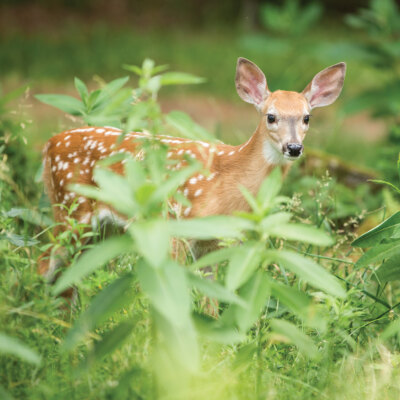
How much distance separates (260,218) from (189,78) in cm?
51

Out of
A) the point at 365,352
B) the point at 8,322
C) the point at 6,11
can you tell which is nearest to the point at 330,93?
the point at 365,352

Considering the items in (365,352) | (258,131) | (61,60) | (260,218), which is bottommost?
(61,60)

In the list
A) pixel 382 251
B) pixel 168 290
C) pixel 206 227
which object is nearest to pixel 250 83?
pixel 382 251

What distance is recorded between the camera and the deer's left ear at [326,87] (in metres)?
4.29

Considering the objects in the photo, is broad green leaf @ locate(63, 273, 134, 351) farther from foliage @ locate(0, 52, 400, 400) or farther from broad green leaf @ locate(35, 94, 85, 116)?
broad green leaf @ locate(35, 94, 85, 116)

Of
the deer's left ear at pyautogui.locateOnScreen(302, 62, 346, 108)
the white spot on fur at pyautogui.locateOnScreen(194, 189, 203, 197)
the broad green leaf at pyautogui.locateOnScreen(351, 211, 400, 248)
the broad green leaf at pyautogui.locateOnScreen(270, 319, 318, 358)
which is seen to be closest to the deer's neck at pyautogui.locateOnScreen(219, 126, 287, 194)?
the white spot on fur at pyautogui.locateOnScreen(194, 189, 203, 197)

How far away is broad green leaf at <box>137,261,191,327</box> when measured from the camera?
6.77 feet

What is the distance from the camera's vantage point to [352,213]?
5.39 meters

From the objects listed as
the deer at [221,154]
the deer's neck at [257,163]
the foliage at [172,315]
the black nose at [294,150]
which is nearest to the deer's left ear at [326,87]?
the deer at [221,154]

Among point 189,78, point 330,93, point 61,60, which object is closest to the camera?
point 189,78

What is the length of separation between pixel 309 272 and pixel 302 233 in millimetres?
126

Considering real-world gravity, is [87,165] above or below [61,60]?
above

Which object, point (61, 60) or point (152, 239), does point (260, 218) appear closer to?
point (152, 239)

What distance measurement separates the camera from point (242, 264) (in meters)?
2.31
